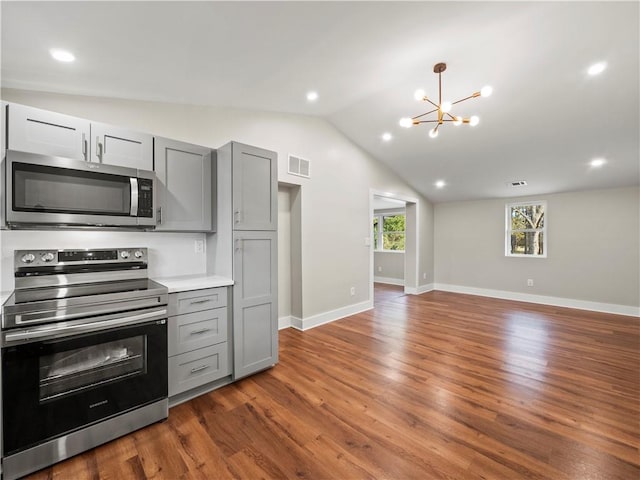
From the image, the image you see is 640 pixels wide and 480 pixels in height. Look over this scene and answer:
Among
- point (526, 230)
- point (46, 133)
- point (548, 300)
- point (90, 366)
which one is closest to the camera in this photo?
point (90, 366)

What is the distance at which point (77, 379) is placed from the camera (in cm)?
175

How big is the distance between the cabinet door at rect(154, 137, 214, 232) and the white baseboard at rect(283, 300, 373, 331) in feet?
6.69

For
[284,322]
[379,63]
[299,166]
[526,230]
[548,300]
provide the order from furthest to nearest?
[526,230] → [548,300] → [284,322] → [299,166] → [379,63]

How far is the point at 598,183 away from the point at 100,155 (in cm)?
689

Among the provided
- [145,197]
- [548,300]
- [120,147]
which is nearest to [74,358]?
[145,197]

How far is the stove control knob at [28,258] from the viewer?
2.00 metres

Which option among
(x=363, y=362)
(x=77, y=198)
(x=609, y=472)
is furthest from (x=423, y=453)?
(x=77, y=198)

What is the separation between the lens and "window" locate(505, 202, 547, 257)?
5.74 meters

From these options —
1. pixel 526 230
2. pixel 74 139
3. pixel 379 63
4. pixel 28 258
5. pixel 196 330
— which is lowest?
pixel 196 330

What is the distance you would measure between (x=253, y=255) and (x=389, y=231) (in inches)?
254

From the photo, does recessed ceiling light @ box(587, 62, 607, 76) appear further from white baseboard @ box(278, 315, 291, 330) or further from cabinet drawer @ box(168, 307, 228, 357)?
white baseboard @ box(278, 315, 291, 330)

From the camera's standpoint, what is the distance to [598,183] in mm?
4855

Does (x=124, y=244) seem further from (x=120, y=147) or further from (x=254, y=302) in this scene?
(x=254, y=302)

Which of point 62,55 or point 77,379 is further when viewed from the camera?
point 62,55
